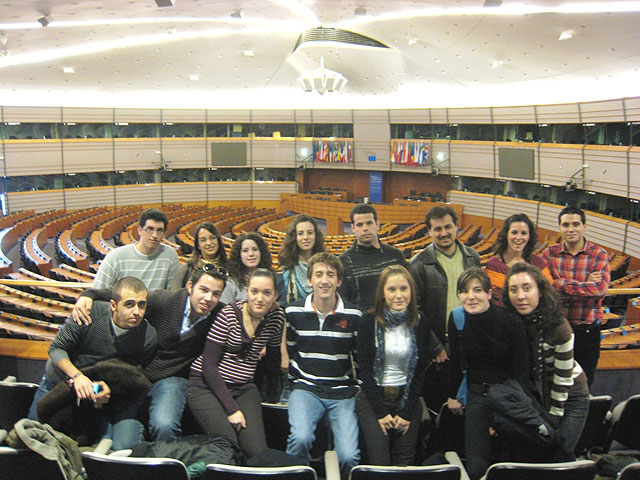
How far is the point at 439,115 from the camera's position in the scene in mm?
22953

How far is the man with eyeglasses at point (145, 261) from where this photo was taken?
13.9 feet

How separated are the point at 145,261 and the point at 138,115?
21.2 meters

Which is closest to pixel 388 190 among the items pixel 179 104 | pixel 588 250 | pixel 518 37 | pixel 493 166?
pixel 493 166

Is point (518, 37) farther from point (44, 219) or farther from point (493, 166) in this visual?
point (44, 219)

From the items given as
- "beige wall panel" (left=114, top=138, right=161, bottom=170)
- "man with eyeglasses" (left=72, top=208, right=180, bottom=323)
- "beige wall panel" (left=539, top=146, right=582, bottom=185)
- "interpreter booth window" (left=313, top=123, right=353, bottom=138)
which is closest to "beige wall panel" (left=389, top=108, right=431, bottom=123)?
"interpreter booth window" (left=313, top=123, right=353, bottom=138)

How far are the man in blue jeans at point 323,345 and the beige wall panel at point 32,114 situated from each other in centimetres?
2174

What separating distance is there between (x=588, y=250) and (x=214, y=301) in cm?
280

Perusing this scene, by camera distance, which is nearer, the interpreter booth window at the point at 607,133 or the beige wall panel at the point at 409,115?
the interpreter booth window at the point at 607,133

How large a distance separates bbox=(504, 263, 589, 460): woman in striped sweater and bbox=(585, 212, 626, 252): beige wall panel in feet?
47.8

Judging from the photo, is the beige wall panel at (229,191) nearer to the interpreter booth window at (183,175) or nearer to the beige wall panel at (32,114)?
the interpreter booth window at (183,175)

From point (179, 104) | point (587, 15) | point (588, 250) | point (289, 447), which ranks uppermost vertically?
point (179, 104)

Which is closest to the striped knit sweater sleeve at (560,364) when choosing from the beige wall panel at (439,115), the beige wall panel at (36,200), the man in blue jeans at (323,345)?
the man in blue jeans at (323,345)

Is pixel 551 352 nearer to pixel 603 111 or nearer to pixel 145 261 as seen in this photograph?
pixel 145 261

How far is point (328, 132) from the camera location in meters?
25.7
